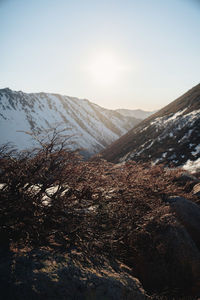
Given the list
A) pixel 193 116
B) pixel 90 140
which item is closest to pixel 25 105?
pixel 90 140

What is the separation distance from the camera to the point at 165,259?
3.64 metres

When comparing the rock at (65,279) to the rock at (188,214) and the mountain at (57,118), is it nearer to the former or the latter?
the rock at (188,214)

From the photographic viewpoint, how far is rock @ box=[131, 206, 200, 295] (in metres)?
3.43

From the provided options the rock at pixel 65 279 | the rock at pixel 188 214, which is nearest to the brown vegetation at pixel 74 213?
the rock at pixel 65 279

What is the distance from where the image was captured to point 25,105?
287 ft

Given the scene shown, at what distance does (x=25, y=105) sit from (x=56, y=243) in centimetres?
9781

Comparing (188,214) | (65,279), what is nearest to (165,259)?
(188,214)

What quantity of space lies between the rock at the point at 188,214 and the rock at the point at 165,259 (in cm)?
69

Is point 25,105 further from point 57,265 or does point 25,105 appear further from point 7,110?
point 57,265

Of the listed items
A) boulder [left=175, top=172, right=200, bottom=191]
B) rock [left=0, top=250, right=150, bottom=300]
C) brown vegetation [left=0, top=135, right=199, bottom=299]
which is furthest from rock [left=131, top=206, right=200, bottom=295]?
boulder [left=175, top=172, right=200, bottom=191]

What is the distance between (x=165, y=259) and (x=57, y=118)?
3851 inches

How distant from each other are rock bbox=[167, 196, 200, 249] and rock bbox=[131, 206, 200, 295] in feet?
2.27

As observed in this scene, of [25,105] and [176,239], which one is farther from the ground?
[25,105]

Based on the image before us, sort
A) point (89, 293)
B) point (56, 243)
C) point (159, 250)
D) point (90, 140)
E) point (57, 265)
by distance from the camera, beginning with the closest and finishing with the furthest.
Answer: point (89, 293), point (57, 265), point (56, 243), point (159, 250), point (90, 140)
